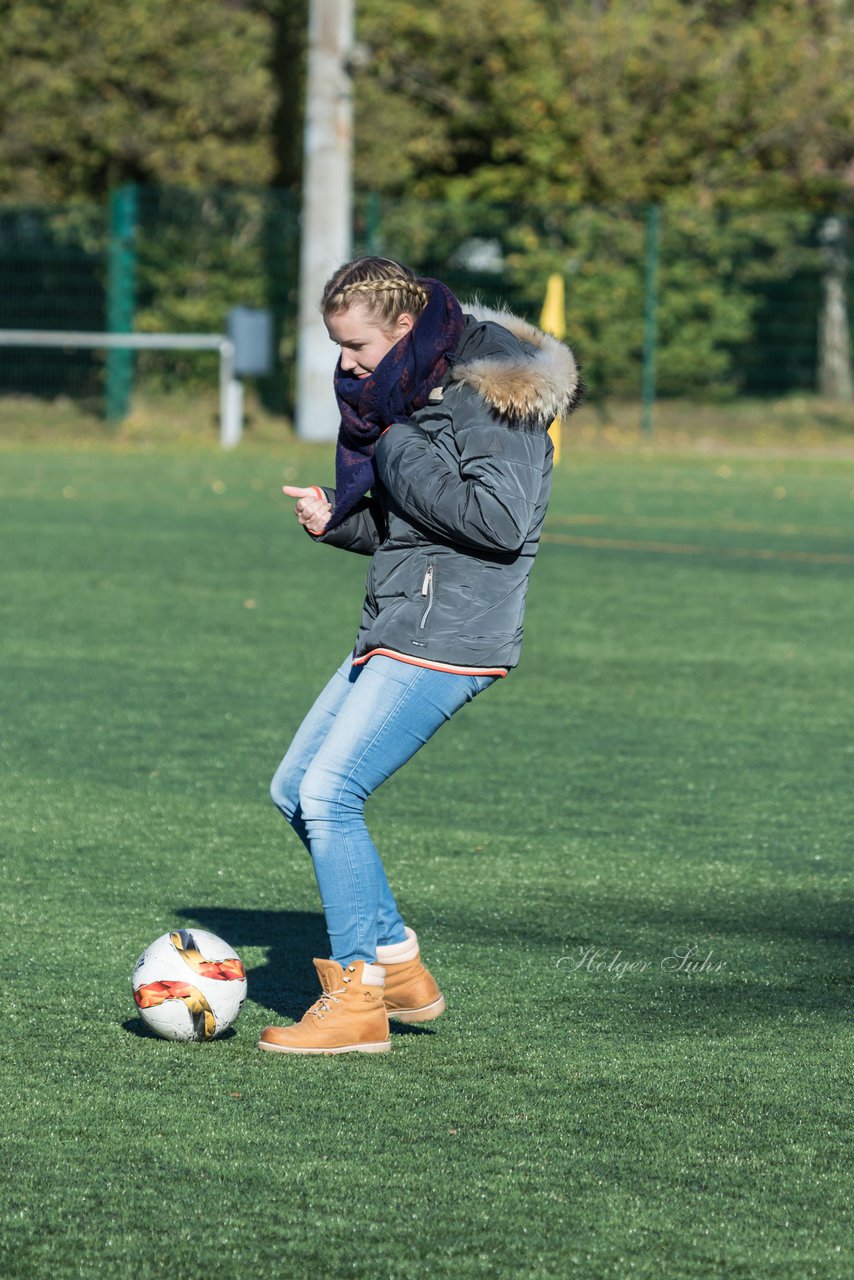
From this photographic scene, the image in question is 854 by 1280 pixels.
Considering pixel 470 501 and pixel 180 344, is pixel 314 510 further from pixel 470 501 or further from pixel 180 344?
pixel 180 344

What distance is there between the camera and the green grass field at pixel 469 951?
3.60 m

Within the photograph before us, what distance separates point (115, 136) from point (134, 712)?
21.6 m

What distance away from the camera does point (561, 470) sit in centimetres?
2312

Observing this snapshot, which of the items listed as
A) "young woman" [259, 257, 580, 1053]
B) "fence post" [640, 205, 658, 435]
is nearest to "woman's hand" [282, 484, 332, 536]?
"young woman" [259, 257, 580, 1053]

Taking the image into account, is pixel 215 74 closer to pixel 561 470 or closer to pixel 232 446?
pixel 232 446

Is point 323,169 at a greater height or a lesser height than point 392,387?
A: lesser

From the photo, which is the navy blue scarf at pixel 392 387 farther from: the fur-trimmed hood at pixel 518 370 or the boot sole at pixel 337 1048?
the boot sole at pixel 337 1048

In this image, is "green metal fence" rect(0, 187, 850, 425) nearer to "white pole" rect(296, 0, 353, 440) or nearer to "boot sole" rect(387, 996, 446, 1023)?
"white pole" rect(296, 0, 353, 440)

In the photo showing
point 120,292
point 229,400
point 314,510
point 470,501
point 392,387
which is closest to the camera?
point 470,501

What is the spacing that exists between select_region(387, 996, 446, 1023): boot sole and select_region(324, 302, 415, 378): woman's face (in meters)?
1.42

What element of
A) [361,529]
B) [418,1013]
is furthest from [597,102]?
[418,1013]

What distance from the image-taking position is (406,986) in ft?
15.5

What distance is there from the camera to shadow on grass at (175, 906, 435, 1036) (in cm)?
500

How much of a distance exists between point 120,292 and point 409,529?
73.8 ft
